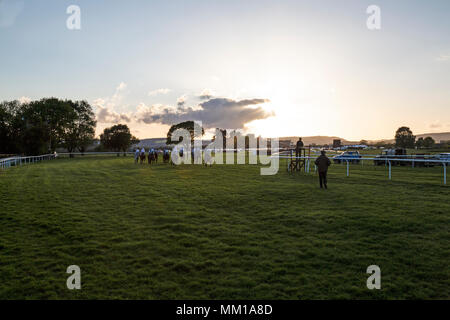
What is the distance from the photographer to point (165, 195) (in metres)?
13.1

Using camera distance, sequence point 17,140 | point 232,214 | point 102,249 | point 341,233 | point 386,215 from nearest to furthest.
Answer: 1. point 102,249
2. point 341,233
3. point 386,215
4. point 232,214
5. point 17,140

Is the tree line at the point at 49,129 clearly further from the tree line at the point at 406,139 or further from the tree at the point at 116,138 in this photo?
the tree line at the point at 406,139

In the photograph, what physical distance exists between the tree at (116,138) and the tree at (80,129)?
3.26 meters

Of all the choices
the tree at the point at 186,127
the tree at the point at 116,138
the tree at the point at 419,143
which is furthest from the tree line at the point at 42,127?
the tree at the point at 419,143

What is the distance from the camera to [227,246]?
6.71m

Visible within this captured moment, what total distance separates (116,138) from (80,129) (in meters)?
8.68

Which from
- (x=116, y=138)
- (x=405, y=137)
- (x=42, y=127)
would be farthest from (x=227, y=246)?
(x=405, y=137)

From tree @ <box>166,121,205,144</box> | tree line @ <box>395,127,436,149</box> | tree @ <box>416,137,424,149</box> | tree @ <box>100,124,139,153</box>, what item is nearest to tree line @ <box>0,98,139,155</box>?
tree @ <box>100,124,139,153</box>

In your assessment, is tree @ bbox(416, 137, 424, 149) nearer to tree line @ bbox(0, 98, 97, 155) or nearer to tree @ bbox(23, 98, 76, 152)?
Answer: tree line @ bbox(0, 98, 97, 155)

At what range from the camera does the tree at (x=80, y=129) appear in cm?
7025

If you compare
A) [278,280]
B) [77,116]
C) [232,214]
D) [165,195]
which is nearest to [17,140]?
[77,116]
